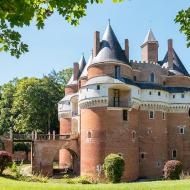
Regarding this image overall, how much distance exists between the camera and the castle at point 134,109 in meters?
37.9

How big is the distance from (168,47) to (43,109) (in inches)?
881

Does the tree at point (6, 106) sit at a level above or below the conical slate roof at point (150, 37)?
below

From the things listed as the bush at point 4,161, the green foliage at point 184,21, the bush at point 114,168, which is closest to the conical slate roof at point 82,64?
the bush at point 114,168

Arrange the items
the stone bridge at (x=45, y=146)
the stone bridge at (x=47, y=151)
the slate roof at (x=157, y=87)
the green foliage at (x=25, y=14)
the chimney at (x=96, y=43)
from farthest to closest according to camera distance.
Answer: the slate roof at (x=157, y=87) → the stone bridge at (x=45, y=146) → the stone bridge at (x=47, y=151) → the chimney at (x=96, y=43) → the green foliage at (x=25, y=14)

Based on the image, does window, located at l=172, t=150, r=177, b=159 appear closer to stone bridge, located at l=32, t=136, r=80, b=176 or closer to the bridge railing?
stone bridge, located at l=32, t=136, r=80, b=176

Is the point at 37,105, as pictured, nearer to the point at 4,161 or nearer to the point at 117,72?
the point at 117,72

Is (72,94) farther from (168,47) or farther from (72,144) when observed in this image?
(168,47)

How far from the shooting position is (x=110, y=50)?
39688 millimetres

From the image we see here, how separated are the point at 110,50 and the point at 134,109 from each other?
6398 mm

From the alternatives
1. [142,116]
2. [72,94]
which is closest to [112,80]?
[142,116]

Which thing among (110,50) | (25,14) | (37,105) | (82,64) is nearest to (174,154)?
(110,50)

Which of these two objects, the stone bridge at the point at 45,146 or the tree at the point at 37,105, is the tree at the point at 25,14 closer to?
the stone bridge at the point at 45,146

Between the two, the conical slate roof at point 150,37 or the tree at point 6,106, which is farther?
the tree at point 6,106

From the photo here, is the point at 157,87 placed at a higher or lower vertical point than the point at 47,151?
higher
